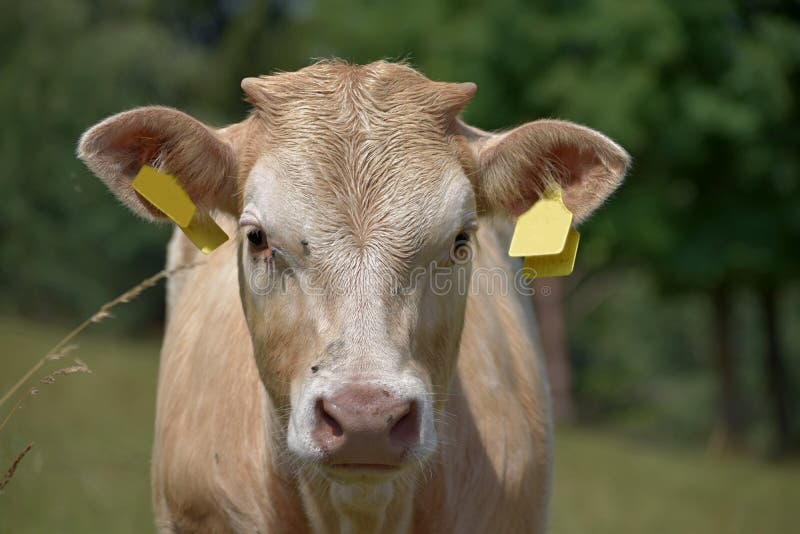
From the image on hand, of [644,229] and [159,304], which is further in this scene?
[159,304]

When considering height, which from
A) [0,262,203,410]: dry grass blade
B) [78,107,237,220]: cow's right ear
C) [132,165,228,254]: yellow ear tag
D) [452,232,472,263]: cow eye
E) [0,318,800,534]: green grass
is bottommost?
[0,318,800,534]: green grass

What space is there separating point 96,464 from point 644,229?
375 inches

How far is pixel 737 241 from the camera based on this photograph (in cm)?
1578

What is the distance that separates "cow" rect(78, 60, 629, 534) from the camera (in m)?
2.74

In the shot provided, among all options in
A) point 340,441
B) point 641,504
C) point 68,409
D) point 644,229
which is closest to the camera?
point 340,441

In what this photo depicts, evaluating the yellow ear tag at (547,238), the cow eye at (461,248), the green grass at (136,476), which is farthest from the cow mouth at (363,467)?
the green grass at (136,476)

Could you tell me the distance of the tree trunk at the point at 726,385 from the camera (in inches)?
698

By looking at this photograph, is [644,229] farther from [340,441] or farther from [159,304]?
[159,304]

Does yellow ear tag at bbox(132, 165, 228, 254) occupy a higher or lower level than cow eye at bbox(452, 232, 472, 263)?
higher

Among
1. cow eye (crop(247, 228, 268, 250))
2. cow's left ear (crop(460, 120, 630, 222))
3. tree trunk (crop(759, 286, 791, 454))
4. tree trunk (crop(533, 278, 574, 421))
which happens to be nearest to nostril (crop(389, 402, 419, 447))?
cow eye (crop(247, 228, 268, 250))

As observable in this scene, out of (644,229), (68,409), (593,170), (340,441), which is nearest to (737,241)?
(644,229)

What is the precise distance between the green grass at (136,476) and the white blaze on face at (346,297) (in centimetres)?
154

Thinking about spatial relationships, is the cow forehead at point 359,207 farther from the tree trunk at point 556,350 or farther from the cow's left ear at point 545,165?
the tree trunk at point 556,350

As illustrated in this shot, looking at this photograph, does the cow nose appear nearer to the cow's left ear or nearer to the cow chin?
the cow chin
